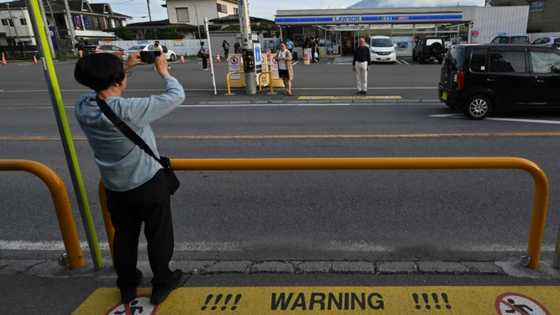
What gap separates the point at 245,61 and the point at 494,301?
1104 cm

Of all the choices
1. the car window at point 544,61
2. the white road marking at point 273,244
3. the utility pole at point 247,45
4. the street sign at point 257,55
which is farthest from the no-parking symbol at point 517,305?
the street sign at point 257,55

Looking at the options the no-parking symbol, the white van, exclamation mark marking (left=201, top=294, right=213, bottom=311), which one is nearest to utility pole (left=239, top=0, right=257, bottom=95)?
exclamation mark marking (left=201, top=294, right=213, bottom=311)

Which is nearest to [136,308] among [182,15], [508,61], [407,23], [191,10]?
[508,61]

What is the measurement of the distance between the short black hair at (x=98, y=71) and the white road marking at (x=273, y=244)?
189 cm

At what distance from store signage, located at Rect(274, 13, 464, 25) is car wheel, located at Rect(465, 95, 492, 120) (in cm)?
2033

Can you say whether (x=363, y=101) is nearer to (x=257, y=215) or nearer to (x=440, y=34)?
(x=257, y=215)

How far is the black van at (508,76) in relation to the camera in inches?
318

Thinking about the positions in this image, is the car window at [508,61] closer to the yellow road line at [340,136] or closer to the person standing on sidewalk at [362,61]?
the yellow road line at [340,136]

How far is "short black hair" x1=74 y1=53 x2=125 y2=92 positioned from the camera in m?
1.94

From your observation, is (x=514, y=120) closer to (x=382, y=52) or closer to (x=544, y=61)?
(x=544, y=61)

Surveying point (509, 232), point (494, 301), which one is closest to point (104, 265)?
point (494, 301)

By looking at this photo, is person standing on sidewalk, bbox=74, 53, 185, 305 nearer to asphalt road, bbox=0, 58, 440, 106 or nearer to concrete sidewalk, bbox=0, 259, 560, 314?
concrete sidewalk, bbox=0, 259, 560, 314

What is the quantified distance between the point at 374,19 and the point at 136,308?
91.2 ft

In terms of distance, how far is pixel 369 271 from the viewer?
9.43 feet
